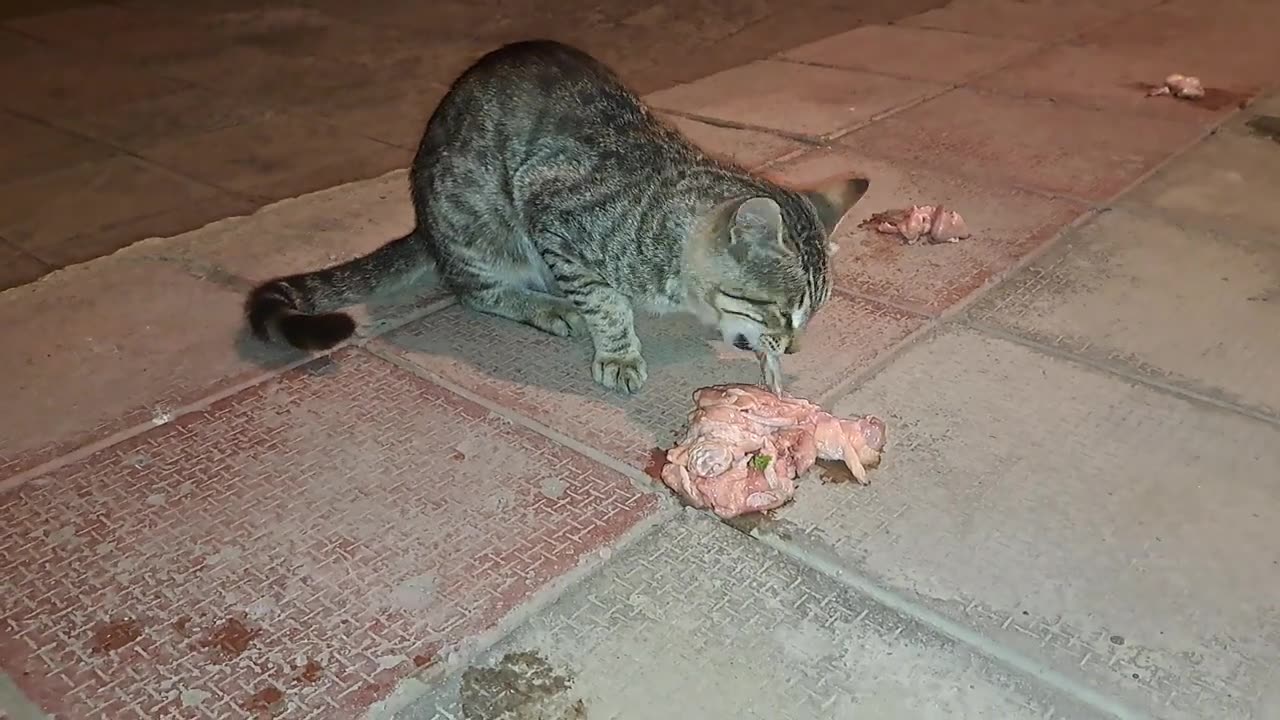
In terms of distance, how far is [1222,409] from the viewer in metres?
2.64

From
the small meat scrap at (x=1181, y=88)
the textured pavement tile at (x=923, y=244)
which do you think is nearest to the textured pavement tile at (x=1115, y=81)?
the small meat scrap at (x=1181, y=88)

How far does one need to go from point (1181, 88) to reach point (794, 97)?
1.73m

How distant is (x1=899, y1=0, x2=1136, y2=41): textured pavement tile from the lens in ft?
19.8

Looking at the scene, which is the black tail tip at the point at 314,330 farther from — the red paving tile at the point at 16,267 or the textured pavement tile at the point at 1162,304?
the textured pavement tile at the point at 1162,304

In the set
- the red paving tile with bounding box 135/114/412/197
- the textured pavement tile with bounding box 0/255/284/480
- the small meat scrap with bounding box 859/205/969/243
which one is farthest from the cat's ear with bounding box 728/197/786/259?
the red paving tile with bounding box 135/114/412/197

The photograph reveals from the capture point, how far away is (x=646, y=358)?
2994 millimetres

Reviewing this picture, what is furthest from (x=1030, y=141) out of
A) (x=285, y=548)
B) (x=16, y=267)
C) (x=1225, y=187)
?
(x=16, y=267)

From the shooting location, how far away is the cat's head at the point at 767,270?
2.52m

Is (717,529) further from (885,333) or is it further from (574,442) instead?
(885,333)

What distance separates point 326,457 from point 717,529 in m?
0.97

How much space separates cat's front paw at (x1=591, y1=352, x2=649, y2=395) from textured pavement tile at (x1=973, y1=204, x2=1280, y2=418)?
1.04 m

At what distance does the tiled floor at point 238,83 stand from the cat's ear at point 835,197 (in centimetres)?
244

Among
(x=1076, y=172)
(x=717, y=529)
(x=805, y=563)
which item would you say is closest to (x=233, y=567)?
(x=717, y=529)

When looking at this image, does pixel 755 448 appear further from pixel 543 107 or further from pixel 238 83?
pixel 238 83
